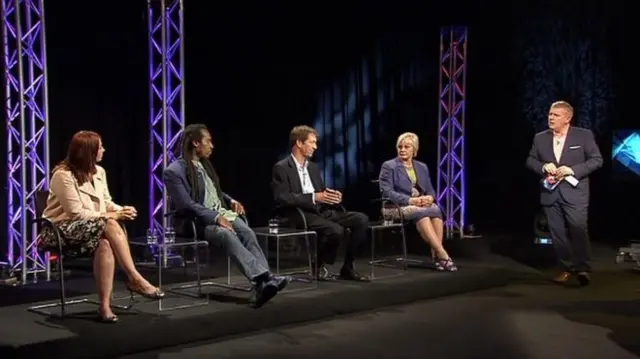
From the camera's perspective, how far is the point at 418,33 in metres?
9.81

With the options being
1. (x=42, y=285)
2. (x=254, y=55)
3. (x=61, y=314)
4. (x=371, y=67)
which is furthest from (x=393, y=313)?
(x=371, y=67)

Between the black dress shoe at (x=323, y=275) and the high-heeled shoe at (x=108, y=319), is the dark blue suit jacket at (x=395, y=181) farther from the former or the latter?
the high-heeled shoe at (x=108, y=319)

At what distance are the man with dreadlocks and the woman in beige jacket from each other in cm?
59

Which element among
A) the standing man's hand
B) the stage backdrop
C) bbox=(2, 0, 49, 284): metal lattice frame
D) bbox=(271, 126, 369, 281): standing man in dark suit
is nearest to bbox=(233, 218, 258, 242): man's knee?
bbox=(271, 126, 369, 281): standing man in dark suit

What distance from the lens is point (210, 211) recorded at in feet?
15.7

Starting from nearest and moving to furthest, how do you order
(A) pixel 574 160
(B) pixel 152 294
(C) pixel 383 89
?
(B) pixel 152 294, (A) pixel 574 160, (C) pixel 383 89

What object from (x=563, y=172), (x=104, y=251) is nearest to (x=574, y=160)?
(x=563, y=172)

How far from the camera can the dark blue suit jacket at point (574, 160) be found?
602cm

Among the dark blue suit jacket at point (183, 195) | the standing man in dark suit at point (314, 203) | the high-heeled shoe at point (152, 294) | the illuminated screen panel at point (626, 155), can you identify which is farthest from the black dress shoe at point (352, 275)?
the illuminated screen panel at point (626, 155)

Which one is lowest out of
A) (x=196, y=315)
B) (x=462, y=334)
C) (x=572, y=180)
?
(x=462, y=334)

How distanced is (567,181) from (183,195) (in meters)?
2.90

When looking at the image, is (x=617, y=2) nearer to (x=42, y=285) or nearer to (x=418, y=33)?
(x=418, y=33)

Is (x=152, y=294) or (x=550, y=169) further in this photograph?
(x=550, y=169)

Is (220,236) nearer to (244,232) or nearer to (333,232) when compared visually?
(244,232)
